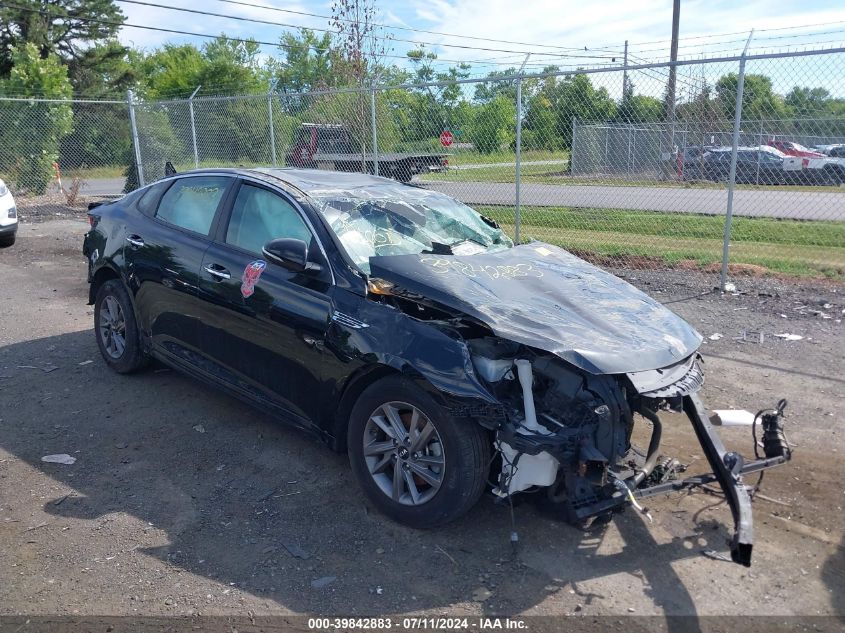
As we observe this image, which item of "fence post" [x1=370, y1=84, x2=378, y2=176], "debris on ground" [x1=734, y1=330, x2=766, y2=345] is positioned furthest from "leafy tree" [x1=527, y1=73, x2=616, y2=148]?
"debris on ground" [x1=734, y1=330, x2=766, y2=345]

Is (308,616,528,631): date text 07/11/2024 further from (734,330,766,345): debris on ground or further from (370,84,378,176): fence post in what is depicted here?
(370,84,378,176): fence post

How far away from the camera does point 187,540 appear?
3633mm

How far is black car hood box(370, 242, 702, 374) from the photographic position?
11.4ft

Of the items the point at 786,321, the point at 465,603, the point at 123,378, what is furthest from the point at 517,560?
the point at 786,321

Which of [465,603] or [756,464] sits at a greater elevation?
[756,464]

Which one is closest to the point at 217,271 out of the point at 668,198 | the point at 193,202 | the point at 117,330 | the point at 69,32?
the point at 193,202

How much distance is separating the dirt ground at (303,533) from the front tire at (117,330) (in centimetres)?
21

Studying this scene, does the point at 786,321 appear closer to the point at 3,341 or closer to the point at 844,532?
the point at 844,532

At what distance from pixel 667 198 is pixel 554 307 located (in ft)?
23.7

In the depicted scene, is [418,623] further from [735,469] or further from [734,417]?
[734,417]

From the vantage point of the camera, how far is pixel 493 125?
33.7 ft

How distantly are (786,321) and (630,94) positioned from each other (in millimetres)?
3795

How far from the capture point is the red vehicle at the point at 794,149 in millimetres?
8391

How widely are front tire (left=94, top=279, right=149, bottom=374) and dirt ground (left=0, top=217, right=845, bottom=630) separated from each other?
8.4 inches
